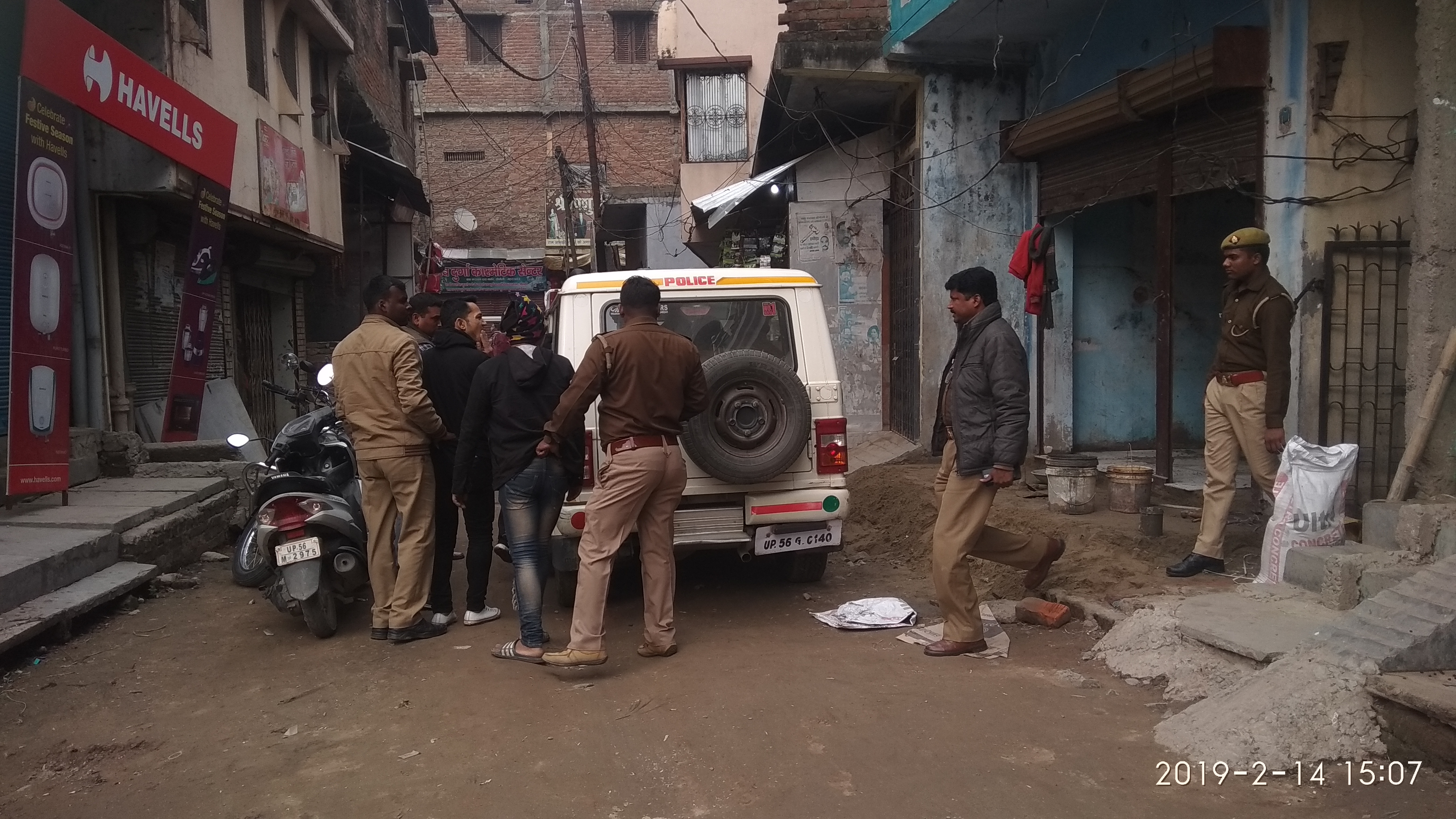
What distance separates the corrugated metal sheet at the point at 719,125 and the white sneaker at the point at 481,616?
17209 mm

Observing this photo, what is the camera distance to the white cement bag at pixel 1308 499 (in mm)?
4676


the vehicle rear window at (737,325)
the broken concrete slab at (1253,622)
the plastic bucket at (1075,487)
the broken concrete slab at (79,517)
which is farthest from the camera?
the plastic bucket at (1075,487)

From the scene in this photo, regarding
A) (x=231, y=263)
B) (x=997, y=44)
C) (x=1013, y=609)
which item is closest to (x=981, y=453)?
(x=1013, y=609)

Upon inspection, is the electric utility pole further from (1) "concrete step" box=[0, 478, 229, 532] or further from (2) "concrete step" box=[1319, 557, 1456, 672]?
(2) "concrete step" box=[1319, 557, 1456, 672]

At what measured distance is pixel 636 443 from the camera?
4.51 meters

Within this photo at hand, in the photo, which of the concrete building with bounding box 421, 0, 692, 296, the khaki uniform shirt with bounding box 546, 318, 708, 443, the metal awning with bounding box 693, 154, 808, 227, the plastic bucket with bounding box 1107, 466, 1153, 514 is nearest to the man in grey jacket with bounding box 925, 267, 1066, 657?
the khaki uniform shirt with bounding box 546, 318, 708, 443

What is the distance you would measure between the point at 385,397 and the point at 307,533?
0.82 meters

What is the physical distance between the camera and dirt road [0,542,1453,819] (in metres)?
3.13

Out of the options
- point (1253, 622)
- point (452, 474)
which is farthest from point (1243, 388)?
point (452, 474)

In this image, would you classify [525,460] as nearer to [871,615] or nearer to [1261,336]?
[871,615]

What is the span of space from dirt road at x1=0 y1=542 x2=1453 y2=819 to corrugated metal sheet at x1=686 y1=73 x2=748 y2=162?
17.4 m

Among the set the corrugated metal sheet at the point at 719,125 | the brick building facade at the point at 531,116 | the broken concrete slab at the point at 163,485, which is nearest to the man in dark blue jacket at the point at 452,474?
the broken concrete slab at the point at 163,485

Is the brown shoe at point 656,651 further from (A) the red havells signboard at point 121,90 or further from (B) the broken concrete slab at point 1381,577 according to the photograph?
(A) the red havells signboard at point 121,90

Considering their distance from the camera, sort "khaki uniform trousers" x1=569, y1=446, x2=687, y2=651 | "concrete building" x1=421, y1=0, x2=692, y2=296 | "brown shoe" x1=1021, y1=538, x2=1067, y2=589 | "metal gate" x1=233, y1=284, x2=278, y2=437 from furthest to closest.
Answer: "concrete building" x1=421, y1=0, x2=692, y2=296 → "metal gate" x1=233, y1=284, x2=278, y2=437 → "brown shoe" x1=1021, y1=538, x2=1067, y2=589 → "khaki uniform trousers" x1=569, y1=446, x2=687, y2=651
